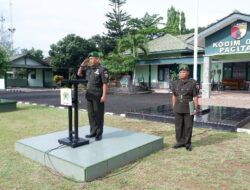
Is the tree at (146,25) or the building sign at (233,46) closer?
the building sign at (233,46)

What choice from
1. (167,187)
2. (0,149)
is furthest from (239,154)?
(0,149)

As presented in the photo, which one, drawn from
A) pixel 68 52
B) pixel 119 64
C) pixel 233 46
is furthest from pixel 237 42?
pixel 68 52

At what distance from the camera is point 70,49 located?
1038 inches

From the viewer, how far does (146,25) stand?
105ft

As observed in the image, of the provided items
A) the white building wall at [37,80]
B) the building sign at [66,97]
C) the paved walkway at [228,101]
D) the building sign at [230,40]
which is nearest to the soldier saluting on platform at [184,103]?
the building sign at [66,97]

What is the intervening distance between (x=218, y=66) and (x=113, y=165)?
63.5 feet

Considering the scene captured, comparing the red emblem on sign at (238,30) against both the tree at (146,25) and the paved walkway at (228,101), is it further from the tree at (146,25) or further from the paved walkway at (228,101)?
Answer: the tree at (146,25)

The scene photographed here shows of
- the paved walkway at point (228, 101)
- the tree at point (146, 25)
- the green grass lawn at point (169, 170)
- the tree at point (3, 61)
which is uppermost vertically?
the tree at point (146, 25)

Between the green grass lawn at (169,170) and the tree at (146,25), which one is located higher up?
the tree at (146,25)

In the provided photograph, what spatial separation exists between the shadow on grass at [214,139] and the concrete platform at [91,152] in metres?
0.94

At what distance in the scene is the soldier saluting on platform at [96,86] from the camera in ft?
13.0

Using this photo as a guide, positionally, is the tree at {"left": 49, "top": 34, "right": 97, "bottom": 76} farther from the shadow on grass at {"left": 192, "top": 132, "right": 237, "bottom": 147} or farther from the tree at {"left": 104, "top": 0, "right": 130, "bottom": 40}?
the shadow on grass at {"left": 192, "top": 132, "right": 237, "bottom": 147}

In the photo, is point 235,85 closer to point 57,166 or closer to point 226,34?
point 226,34

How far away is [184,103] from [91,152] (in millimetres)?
1926
